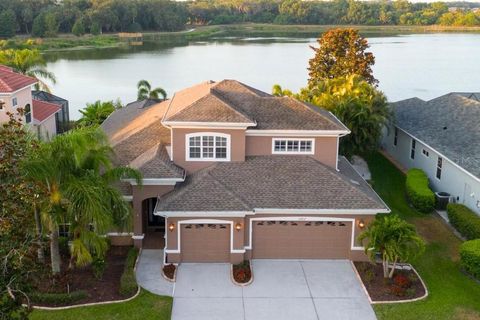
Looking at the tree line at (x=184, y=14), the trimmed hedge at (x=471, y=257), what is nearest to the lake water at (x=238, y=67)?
the tree line at (x=184, y=14)

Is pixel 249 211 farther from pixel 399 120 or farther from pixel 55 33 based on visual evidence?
pixel 55 33

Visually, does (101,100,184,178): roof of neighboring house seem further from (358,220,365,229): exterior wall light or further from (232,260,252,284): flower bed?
(358,220,365,229): exterior wall light

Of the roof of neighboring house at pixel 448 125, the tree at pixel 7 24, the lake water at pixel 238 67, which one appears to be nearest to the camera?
the roof of neighboring house at pixel 448 125

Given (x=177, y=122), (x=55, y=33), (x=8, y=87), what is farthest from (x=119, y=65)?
(x=177, y=122)

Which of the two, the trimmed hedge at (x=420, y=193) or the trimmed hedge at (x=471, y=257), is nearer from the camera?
the trimmed hedge at (x=471, y=257)

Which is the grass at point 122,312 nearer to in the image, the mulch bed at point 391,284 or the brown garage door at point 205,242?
the brown garage door at point 205,242

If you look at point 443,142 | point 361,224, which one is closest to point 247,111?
point 361,224
